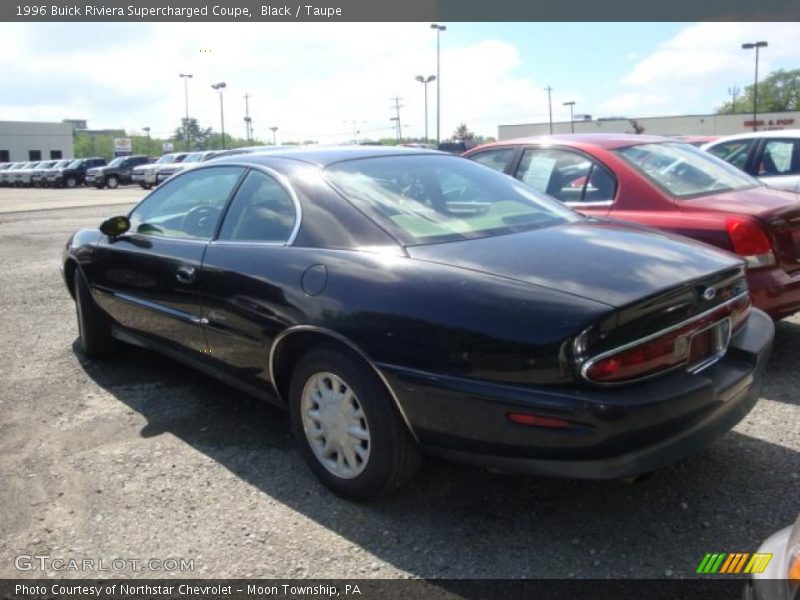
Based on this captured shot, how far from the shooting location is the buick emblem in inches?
107

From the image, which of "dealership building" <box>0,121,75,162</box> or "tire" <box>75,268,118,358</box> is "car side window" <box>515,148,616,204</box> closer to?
"tire" <box>75,268,118,358</box>

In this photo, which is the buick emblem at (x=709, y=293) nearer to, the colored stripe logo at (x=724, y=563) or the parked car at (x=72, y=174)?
the colored stripe logo at (x=724, y=563)

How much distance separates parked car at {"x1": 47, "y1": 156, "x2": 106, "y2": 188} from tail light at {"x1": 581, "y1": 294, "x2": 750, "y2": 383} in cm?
4372

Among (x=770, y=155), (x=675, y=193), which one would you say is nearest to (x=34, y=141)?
(x=770, y=155)

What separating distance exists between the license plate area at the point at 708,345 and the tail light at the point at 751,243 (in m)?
1.44

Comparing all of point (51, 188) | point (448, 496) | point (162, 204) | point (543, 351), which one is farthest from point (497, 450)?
point (51, 188)

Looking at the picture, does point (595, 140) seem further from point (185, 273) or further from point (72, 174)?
point (72, 174)

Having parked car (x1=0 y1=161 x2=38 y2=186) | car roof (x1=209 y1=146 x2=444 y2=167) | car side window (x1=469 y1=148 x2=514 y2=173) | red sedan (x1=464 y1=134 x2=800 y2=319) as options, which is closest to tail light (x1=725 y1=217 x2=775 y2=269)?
red sedan (x1=464 y1=134 x2=800 y2=319)

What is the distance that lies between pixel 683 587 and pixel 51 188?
45.5 meters

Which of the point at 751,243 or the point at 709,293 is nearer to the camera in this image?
the point at 709,293

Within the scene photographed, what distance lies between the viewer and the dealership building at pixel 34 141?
7156cm

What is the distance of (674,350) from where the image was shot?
256cm

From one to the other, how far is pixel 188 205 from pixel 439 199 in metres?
1.60

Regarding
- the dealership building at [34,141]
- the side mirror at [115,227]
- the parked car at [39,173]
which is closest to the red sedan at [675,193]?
the side mirror at [115,227]
